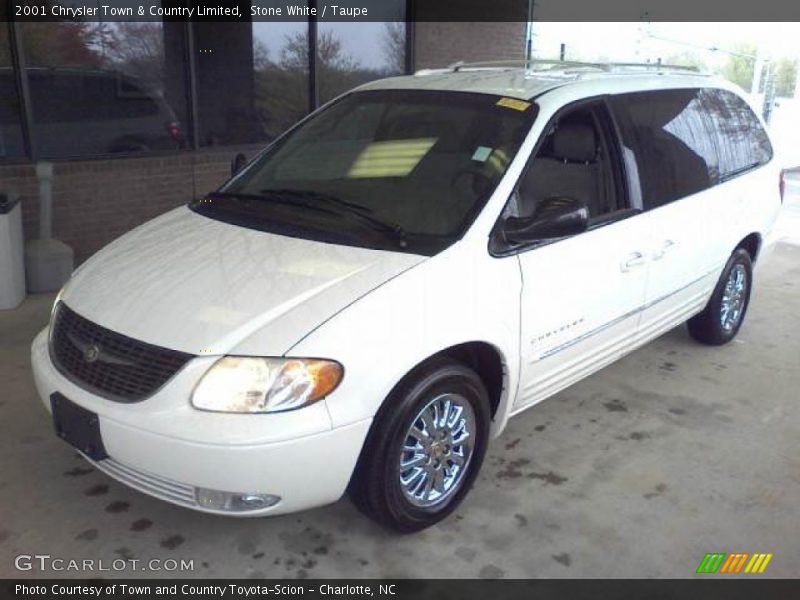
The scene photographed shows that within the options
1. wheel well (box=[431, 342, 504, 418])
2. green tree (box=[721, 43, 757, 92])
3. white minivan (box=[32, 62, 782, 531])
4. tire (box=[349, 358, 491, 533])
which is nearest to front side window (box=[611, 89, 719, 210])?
white minivan (box=[32, 62, 782, 531])

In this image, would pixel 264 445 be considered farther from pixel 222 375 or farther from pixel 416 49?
pixel 416 49

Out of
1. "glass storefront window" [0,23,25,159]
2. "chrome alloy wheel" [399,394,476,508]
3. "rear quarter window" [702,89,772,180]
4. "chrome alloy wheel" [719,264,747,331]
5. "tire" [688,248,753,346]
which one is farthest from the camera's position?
"glass storefront window" [0,23,25,159]

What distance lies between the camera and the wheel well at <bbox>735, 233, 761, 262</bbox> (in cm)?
498

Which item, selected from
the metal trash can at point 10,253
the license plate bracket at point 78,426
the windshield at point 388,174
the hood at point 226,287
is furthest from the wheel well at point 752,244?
the metal trash can at point 10,253

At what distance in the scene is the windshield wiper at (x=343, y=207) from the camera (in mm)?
2969

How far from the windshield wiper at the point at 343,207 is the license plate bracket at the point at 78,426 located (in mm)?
1267

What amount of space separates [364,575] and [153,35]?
564cm

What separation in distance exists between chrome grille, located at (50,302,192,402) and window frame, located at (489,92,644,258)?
1.35 m

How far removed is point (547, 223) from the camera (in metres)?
3.00

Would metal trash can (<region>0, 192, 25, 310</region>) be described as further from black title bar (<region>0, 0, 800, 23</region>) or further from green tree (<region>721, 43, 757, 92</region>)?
green tree (<region>721, 43, 757, 92</region>)

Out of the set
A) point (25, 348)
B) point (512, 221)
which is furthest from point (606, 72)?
point (25, 348)

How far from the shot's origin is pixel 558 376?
11.3 ft

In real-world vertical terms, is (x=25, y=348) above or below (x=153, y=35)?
below
